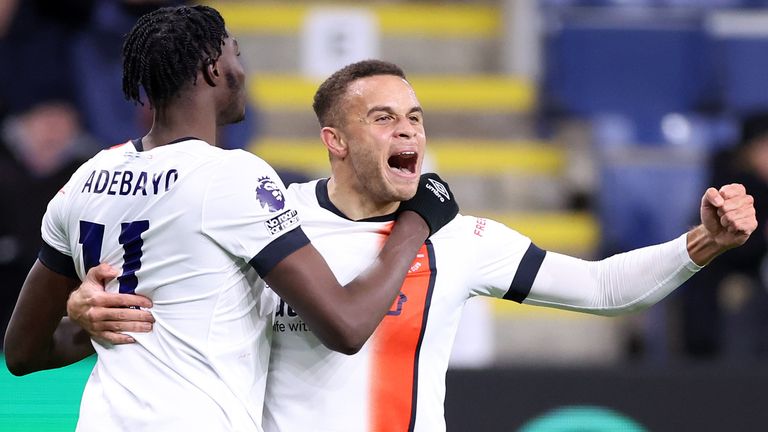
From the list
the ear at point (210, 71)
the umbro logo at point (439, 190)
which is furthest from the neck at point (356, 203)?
the ear at point (210, 71)

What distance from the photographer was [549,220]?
713 centimetres

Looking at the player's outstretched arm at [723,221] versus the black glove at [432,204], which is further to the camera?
the black glove at [432,204]

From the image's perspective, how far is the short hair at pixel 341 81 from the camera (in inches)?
124

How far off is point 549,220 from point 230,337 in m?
4.64

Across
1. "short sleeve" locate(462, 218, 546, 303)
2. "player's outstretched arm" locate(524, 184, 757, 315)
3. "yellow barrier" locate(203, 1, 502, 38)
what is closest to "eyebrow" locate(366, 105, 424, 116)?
"short sleeve" locate(462, 218, 546, 303)

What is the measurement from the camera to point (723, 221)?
2.79 meters

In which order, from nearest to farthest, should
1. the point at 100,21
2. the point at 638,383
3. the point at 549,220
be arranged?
the point at 638,383
the point at 100,21
the point at 549,220

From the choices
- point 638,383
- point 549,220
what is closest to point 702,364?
point 638,383

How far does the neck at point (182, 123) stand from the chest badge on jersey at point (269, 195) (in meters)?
0.18

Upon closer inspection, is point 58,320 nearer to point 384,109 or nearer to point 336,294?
point 336,294

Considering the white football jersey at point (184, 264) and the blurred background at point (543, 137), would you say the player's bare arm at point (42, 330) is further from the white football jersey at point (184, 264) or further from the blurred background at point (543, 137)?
the blurred background at point (543, 137)

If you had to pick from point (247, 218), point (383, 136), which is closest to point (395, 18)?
point (383, 136)

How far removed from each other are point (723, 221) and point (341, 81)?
998mm

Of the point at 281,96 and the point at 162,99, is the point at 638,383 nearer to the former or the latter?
the point at 162,99
